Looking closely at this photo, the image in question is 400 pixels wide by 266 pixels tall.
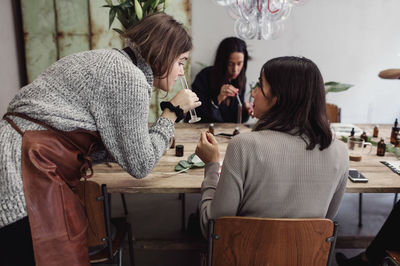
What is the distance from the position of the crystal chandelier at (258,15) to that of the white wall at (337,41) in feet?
3.66

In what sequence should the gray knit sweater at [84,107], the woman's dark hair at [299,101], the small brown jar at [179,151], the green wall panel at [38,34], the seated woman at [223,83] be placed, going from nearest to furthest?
the gray knit sweater at [84,107] → the woman's dark hair at [299,101] → the small brown jar at [179,151] → the seated woman at [223,83] → the green wall panel at [38,34]

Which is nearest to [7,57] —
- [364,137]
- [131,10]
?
[131,10]

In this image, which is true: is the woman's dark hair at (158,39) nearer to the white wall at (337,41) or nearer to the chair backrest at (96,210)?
the chair backrest at (96,210)

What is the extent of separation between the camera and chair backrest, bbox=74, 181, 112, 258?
122 cm

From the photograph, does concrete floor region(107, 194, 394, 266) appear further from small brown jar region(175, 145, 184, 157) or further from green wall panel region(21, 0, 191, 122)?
green wall panel region(21, 0, 191, 122)

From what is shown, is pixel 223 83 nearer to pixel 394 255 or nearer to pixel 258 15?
pixel 258 15

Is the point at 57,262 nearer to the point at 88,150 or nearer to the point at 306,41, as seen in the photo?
the point at 88,150

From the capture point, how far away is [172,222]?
99.0 inches

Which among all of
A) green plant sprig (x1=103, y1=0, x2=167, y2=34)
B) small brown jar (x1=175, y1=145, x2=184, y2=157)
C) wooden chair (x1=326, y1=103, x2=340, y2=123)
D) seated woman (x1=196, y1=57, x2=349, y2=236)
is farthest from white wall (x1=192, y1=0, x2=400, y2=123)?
seated woman (x1=196, y1=57, x2=349, y2=236)

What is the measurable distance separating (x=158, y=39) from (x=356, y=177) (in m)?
1.14

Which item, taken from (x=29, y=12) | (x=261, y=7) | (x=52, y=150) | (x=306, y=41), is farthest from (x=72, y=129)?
(x=306, y=41)

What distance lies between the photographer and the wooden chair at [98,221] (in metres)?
1.23

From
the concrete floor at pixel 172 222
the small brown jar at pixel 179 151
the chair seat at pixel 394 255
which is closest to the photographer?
the chair seat at pixel 394 255

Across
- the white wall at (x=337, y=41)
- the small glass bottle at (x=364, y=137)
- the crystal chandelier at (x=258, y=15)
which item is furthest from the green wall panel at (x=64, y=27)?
the small glass bottle at (x=364, y=137)
